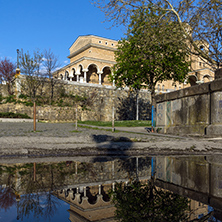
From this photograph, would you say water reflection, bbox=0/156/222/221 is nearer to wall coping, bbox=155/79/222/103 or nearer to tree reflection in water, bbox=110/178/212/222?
tree reflection in water, bbox=110/178/212/222

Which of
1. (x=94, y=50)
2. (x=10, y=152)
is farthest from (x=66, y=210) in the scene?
(x=94, y=50)

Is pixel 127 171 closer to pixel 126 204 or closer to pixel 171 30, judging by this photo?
pixel 126 204

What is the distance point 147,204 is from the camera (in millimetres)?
2059

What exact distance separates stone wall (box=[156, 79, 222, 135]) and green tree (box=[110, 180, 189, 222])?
6.37 m

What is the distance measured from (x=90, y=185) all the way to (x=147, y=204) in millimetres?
877

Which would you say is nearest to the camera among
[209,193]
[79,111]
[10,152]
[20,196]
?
[20,196]

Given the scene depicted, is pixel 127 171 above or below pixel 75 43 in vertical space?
below

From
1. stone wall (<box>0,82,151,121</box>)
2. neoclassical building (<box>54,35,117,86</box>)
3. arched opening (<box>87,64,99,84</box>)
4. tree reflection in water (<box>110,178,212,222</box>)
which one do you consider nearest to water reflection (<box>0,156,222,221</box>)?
tree reflection in water (<box>110,178,212,222</box>)

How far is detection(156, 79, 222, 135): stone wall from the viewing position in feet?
26.7

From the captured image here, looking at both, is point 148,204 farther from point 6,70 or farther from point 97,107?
point 6,70

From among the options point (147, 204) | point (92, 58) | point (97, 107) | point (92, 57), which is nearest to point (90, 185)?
point (147, 204)

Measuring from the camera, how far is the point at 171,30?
1109 cm

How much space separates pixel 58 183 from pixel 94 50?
→ 3789cm

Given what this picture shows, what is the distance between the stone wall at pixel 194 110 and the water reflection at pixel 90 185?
443 centimetres
